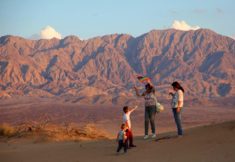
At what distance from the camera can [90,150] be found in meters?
14.4

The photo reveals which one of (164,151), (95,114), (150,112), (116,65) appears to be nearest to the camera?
(164,151)

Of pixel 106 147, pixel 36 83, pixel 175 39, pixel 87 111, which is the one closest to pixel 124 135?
pixel 106 147

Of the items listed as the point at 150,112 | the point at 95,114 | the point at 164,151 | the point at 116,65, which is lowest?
the point at 95,114

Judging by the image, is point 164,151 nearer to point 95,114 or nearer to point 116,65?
point 95,114

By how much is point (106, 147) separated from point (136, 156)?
99.4 inches

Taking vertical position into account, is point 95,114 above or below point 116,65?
below

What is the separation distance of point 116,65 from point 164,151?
13473 centimetres

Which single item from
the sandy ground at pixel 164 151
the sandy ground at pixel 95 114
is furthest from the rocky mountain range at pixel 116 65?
the sandy ground at pixel 164 151

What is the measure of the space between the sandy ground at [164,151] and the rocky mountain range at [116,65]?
Result: 8142cm

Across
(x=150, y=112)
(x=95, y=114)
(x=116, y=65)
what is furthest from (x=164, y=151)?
(x=116, y=65)

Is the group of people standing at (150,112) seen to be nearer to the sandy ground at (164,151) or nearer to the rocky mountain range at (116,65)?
the sandy ground at (164,151)

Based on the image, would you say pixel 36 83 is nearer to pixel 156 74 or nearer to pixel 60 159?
pixel 156 74

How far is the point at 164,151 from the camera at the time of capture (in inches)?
480

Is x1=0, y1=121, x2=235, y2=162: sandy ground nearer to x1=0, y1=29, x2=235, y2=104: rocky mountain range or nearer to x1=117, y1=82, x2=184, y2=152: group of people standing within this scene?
x1=117, y1=82, x2=184, y2=152: group of people standing
